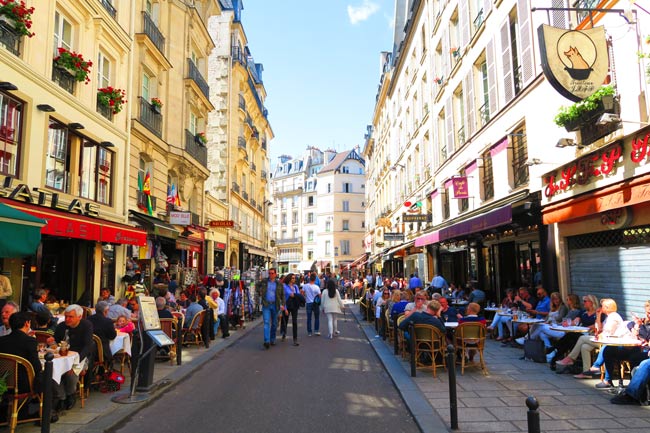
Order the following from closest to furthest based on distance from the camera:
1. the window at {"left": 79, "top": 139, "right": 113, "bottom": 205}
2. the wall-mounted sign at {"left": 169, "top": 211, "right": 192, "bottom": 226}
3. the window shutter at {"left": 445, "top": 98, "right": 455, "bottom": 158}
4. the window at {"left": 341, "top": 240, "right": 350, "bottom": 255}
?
1. the window at {"left": 79, "top": 139, "right": 113, "bottom": 205}
2. the wall-mounted sign at {"left": 169, "top": 211, "right": 192, "bottom": 226}
3. the window shutter at {"left": 445, "top": 98, "right": 455, "bottom": 158}
4. the window at {"left": 341, "top": 240, "right": 350, "bottom": 255}

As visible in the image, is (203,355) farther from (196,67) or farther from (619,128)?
(196,67)

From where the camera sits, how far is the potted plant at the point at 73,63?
10.3 metres

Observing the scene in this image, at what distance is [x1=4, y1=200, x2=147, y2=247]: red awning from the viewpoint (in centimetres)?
831

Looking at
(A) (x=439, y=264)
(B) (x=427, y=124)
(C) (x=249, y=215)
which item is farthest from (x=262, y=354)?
(C) (x=249, y=215)

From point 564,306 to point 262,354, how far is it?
6162 mm

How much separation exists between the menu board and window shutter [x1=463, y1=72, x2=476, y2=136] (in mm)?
12564

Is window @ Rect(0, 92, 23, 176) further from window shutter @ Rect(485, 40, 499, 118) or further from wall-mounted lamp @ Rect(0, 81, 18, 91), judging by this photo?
window shutter @ Rect(485, 40, 499, 118)

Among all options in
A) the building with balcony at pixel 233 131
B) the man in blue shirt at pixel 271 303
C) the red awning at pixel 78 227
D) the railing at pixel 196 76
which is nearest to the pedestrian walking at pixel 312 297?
the man in blue shirt at pixel 271 303

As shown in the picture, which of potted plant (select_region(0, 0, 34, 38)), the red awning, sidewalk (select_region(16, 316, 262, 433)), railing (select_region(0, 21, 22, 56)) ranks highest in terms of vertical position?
potted plant (select_region(0, 0, 34, 38))

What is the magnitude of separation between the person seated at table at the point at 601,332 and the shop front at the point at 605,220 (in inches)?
60.4

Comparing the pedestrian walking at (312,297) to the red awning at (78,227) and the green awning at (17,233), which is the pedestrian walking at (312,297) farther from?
the green awning at (17,233)

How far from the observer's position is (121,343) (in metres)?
7.03

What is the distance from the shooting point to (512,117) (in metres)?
12.7

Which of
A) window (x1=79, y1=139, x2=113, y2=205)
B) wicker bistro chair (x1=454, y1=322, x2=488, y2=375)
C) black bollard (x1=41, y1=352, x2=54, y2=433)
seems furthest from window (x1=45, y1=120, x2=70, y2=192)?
wicker bistro chair (x1=454, y1=322, x2=488, y2=375)
